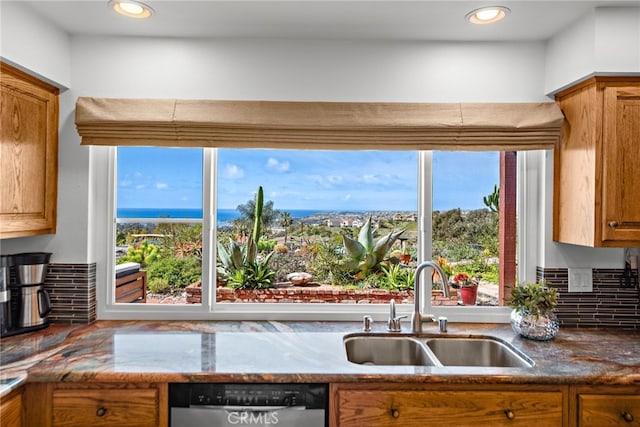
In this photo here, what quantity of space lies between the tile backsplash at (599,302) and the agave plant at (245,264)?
61.3 inches

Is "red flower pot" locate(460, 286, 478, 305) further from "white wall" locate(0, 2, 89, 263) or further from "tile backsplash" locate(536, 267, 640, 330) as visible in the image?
"white wall" locate(0, 2, 89, 263)

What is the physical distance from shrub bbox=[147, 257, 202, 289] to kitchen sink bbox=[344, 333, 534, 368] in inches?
37.2

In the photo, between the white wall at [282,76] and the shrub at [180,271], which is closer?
the white wall at [282,76]

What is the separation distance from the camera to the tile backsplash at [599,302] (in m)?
2.15

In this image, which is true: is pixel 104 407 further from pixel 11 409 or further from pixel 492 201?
pixel 492 201

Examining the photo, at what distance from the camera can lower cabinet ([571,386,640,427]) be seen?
1.53 m

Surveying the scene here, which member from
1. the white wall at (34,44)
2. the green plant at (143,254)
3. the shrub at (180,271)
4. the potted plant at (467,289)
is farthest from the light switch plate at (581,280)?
the white wall at (34,44)

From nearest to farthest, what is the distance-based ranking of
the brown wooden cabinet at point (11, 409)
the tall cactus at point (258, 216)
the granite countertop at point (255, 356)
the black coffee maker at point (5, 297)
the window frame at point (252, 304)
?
1. the brown wooden cabinet at point (11, 409)
2. the granite countertop at point (255, 356)
3. the black coffee maker at point (5, 297)
4. the window frame at point (252, 304)
5. the tall cactus at point (258, 216)

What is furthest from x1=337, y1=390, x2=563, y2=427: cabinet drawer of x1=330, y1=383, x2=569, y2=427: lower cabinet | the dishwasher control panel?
the dishwasher control panel

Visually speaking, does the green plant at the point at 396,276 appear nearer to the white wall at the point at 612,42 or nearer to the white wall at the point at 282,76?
the white wall at the point at 282,76

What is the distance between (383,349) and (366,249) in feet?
1.98

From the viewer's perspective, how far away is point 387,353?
2.02m

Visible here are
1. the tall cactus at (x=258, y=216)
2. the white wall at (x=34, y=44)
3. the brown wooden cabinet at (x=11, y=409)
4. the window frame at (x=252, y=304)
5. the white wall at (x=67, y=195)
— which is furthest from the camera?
the tall cactus at (x=258, y=216)

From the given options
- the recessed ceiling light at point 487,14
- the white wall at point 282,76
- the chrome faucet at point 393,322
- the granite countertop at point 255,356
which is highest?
the recessed ceiling light at point 487,14
